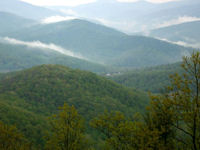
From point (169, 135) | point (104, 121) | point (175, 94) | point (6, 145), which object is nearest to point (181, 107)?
point (175, 94)

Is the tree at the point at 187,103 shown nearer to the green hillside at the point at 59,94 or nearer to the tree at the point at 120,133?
the tree at the point at 120,133

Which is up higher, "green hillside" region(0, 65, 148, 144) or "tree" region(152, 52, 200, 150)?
"tree" region(152, 52, 200, 150)

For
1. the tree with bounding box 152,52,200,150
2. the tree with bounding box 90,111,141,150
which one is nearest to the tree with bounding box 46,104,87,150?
the tree with bounding box 90,111,141,150

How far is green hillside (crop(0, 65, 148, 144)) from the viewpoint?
11244 cm

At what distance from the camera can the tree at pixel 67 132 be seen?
28.1 meters

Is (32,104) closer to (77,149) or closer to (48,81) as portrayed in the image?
(48,81)

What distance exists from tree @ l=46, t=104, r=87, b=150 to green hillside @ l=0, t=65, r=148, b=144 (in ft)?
194

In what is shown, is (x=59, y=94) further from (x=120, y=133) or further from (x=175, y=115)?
(x=175, y=115)

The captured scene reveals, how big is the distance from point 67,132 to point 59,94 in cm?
11101

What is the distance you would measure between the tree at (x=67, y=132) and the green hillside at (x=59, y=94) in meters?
59.2

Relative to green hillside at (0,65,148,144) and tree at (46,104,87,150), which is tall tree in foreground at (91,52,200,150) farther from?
green hillside at (0,65,148,144)

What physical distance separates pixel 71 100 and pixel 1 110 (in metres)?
53.1

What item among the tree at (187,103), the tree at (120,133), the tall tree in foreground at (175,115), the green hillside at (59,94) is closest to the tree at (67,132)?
the tree at (120,133)

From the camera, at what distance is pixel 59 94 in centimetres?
13700
